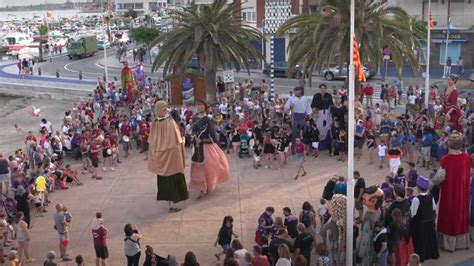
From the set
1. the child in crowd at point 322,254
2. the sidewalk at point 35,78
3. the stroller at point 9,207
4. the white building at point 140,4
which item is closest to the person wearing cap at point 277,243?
the child in crowd at point 322,254

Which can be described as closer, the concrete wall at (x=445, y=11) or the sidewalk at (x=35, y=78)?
the concrete wall at (x=445, y=11)

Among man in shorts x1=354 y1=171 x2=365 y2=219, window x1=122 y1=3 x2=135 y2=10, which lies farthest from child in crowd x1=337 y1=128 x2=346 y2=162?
window x1=122 y1=3 x2=135 y2=10

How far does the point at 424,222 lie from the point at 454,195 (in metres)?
1.11

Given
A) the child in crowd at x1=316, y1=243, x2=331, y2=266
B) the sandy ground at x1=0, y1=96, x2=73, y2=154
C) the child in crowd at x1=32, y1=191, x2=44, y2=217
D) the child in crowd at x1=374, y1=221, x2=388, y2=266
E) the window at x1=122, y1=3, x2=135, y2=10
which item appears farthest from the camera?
the window at x1=122, y1=3, x2=135, y2=10

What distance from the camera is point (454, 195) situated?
1331 cm

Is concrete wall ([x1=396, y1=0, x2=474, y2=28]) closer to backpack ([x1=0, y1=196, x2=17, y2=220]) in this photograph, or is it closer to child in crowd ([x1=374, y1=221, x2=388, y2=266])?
child in crowd ([x1=374, y1=221, x2=388, y2=266])

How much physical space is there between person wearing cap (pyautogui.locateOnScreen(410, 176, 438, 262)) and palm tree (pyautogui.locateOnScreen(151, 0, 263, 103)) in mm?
16397

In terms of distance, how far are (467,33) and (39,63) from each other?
4153 cm

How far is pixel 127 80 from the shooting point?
111ft

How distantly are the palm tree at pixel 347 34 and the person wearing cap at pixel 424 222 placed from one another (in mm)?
9972

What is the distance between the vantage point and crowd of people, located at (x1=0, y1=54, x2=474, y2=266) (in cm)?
1180

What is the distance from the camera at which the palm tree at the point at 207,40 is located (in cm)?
2777

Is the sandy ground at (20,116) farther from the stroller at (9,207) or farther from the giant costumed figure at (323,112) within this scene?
the giant costumed figure at (323,112)

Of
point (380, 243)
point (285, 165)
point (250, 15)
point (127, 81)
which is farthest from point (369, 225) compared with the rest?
point (250, 15)
